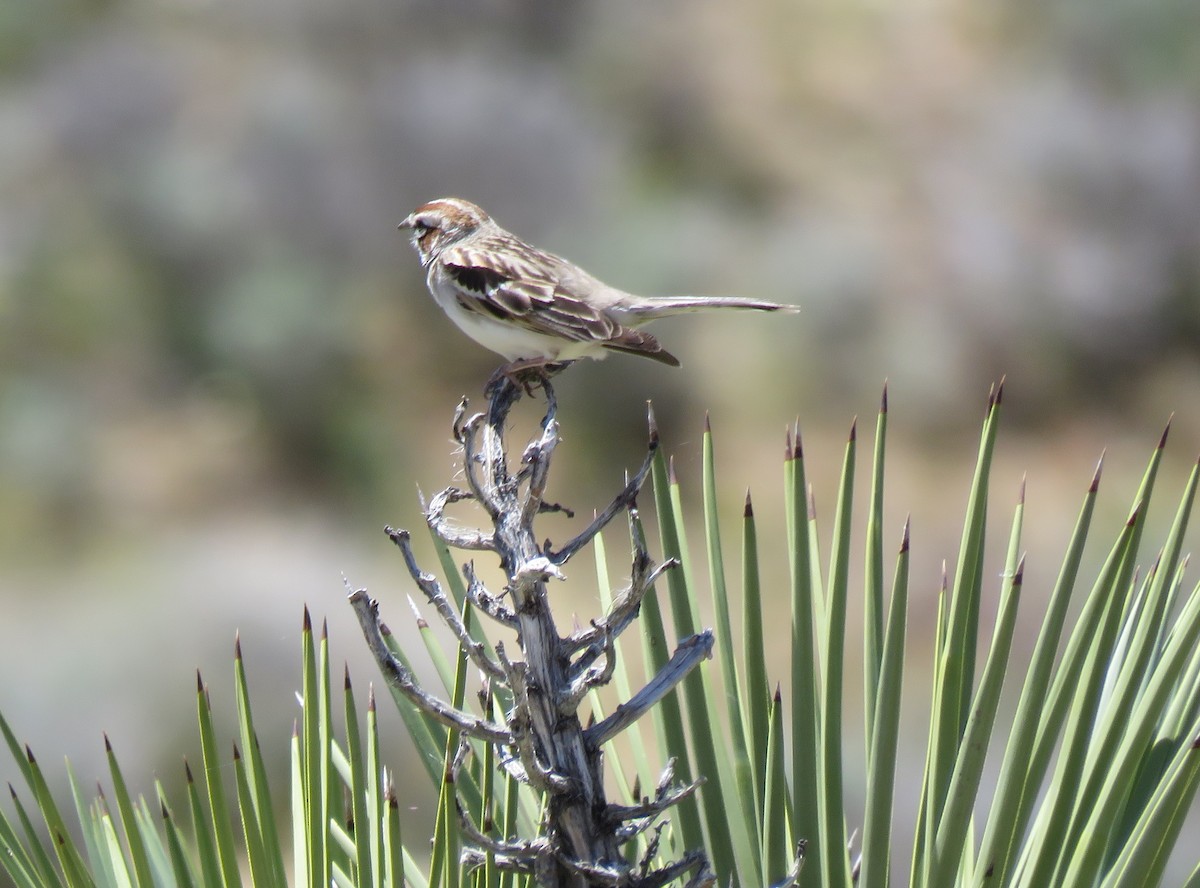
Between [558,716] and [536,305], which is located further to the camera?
[536,305]

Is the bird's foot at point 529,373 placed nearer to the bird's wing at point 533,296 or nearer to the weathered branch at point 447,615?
the bird's wing at point 533,296

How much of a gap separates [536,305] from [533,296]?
0.20 ft

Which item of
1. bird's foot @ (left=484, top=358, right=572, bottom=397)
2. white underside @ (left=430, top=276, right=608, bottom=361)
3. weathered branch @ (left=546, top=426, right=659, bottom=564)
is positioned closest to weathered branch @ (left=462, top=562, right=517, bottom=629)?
weathered branch @ (left=546, top=426, right=659, bottom=564)

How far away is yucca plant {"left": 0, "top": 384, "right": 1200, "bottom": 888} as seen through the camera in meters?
1.78

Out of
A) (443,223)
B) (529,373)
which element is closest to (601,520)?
Answer: (529,373)

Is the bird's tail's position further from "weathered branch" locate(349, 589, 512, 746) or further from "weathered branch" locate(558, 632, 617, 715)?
"weathered branch" locate(349, 589, 512, 746)

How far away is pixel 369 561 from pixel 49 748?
4.70m

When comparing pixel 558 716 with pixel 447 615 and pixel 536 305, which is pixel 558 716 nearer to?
pixel 447 615

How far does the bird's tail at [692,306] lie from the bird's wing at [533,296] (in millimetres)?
85

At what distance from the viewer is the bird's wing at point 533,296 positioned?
397 centimetres

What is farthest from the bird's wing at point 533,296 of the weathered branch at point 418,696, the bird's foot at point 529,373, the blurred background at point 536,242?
the blurred background at point 536,242

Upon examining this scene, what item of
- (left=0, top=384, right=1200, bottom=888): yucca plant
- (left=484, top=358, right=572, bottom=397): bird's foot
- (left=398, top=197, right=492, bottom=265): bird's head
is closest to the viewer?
(left=0, top=384, right=1200, bottom=888): yucca plant

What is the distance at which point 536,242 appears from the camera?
19.1 metres

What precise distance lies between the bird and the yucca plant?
1.50 meters
